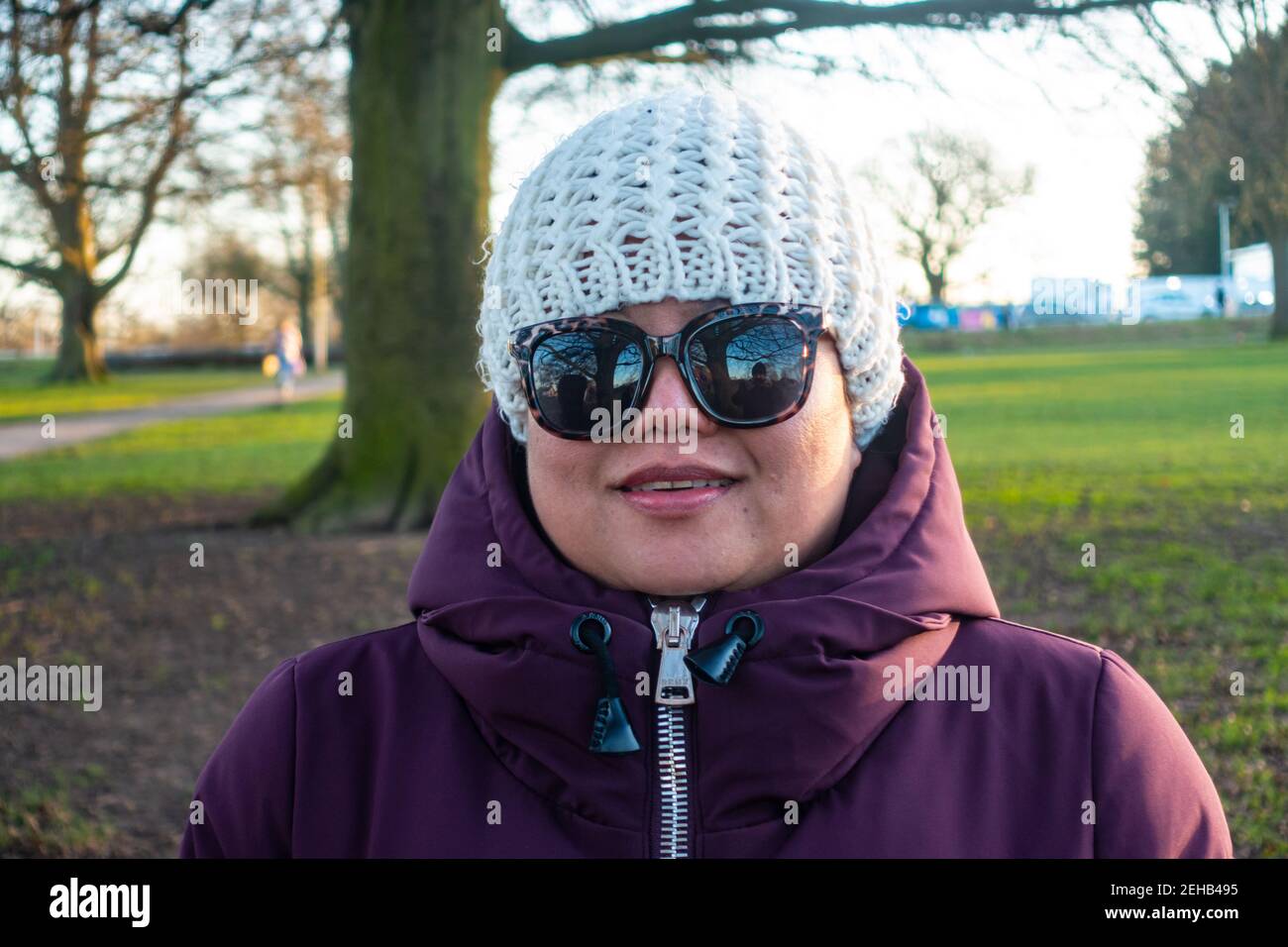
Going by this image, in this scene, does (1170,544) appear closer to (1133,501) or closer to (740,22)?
(1133,501)

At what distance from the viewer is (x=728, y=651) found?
162 centimetres

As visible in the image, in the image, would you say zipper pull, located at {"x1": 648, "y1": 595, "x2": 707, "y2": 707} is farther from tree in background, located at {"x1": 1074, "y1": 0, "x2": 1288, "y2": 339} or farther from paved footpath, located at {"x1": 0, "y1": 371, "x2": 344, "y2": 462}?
paved footpath, located at {"x1": 0, "y1": 371, "x2": 344, "y2": 462}

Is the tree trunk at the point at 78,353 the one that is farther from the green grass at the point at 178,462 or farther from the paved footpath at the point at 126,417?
the green grass at the point at 178,462

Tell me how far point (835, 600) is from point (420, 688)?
0.61 metres

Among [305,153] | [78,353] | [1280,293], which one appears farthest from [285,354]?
[1280,293]

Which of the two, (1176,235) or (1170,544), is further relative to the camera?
(1176,235)

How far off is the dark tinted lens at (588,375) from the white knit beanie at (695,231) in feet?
0.14

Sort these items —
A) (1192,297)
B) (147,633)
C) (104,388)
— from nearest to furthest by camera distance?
(147,633) < (104,388) < (1192,297)

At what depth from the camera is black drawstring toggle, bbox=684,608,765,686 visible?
5.27ft

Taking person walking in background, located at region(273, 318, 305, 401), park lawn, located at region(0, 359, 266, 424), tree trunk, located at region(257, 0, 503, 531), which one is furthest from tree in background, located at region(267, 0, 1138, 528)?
person walking in background, located at region(273, 318, 305, 401)

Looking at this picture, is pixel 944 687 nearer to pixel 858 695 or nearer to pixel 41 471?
pixel 858 695

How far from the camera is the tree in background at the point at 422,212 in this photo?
360 inches

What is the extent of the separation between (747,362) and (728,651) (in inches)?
15.3
